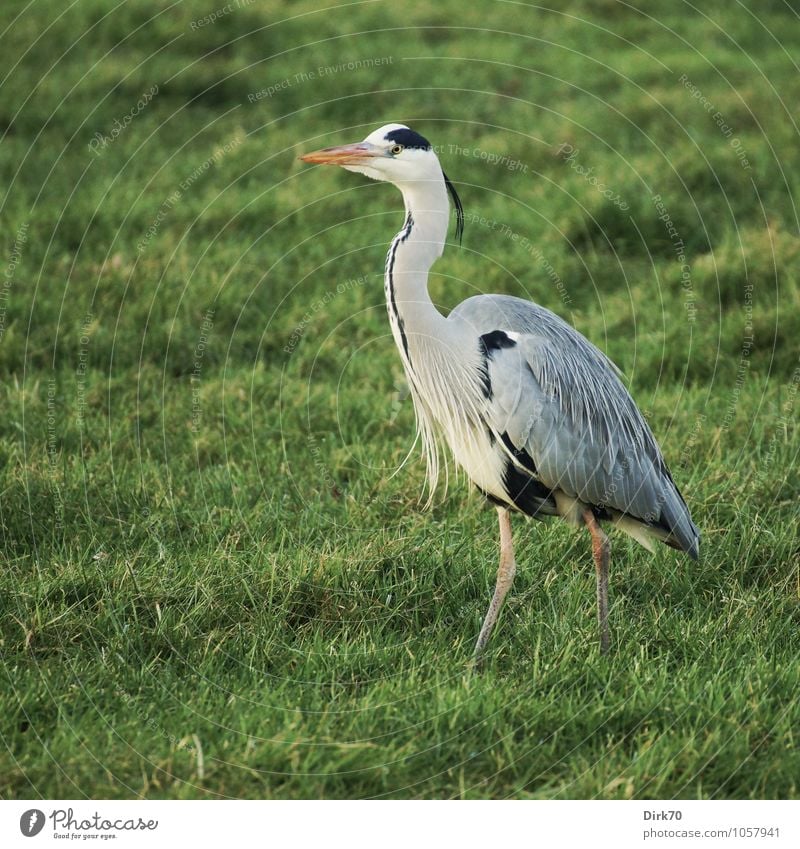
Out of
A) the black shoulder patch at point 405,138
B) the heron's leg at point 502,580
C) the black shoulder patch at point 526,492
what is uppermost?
the black shoulder patch at point 405,138

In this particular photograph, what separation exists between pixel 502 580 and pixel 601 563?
433 millimetres

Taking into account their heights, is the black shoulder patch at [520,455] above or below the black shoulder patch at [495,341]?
below

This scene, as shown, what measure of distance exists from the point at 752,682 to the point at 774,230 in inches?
181

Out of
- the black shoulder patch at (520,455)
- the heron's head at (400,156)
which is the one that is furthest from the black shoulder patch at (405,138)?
the black shoulder patch at (520,455)

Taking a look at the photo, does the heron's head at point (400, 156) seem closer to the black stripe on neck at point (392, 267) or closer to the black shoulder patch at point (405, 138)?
Answer: the black shoulder patch at point (405, 138)

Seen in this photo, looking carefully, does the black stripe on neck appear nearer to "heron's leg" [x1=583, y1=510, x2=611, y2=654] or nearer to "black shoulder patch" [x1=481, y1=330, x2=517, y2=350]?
"black shoulder patch" [x1=481, y1=330, x2=517, y2=350]

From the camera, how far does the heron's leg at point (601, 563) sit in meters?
4.76

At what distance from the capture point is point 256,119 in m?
9.89

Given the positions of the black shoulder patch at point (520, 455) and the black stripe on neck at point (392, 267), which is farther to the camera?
the black shoulder patch at point (520, 455)

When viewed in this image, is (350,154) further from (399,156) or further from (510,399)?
(510,399)

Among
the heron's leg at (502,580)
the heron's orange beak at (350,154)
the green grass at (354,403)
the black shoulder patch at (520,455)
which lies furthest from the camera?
the black shoulder patch at (520,455)

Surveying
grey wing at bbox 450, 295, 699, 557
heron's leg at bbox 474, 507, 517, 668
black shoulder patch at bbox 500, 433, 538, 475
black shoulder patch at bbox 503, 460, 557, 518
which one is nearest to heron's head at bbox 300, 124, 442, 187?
grey wing at bbox 450, 295, 699, 557

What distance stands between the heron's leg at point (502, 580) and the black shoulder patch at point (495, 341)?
72cm

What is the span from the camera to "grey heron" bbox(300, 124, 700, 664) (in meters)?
4.64
